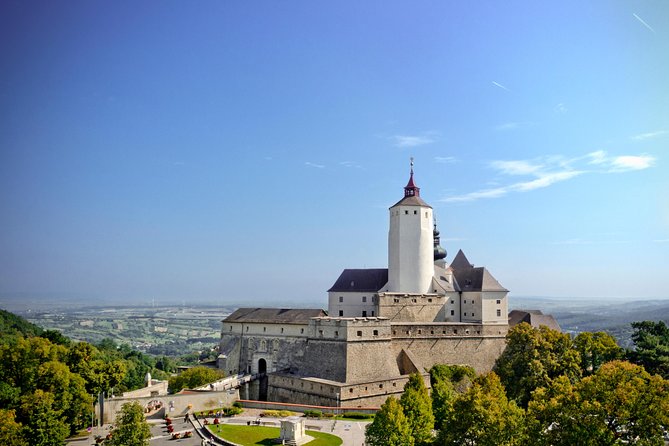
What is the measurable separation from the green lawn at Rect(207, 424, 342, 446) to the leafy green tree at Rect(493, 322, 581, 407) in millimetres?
16476

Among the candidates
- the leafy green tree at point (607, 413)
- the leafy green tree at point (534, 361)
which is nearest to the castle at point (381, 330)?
the leafy green tree at point (534, 361)

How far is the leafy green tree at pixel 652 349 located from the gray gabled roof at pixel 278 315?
2710 centimetres

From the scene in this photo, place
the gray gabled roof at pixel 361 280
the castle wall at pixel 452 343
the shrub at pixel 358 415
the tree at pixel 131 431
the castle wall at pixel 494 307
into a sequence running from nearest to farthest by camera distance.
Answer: the tree at pixel 131 431 → the shrub at pixel 358 415 → the castle wall at pixel 452 343 → the castle wall at pixel 494 307 → the gray gabled roof at pixel 361 280

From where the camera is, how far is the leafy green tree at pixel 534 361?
1711 inches

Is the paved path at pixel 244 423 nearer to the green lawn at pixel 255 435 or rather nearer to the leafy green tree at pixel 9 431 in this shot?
the green lawn at pixel 255 435

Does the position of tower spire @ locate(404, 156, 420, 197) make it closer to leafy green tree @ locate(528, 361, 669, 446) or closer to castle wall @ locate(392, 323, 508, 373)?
castle wall @ locate(392, 323, 508, 373)

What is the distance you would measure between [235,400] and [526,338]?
24.0 meters

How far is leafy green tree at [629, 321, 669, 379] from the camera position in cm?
4456

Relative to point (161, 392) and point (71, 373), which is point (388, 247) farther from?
point (71, 373)

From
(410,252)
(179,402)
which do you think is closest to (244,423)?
(179,402)

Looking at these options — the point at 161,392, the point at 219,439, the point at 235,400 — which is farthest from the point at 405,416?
the point at 161,392

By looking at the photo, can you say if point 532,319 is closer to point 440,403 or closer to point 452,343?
point 452,343

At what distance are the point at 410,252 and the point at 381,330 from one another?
9416 millimetres

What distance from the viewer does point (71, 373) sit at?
35.7 m
